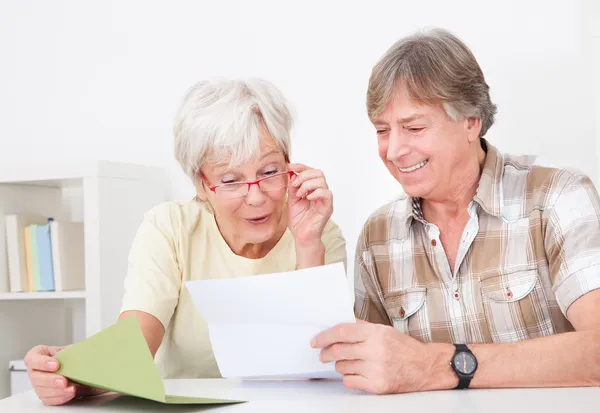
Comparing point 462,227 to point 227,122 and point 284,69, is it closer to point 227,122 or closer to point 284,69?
point 227,122

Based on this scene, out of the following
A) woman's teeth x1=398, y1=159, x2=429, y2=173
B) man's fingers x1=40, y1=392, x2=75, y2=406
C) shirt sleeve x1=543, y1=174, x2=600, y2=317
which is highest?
woman's teeth x1=398, y1=159, x2=429, y2=173

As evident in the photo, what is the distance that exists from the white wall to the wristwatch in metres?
1.53

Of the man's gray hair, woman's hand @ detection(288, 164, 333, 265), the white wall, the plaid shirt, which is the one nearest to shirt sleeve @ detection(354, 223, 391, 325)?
the plaid shirt

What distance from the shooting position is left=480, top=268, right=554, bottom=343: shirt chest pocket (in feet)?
5.49

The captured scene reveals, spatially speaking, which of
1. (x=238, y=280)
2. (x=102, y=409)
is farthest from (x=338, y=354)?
(x=102, y=409)

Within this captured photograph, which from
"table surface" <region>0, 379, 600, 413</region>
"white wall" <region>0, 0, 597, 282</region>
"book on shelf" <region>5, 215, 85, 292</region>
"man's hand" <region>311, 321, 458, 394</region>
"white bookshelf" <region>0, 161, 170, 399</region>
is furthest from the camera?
"book on shelf" <region>5, 215, 85, 292</region>

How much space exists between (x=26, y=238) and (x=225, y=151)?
1.53 metres

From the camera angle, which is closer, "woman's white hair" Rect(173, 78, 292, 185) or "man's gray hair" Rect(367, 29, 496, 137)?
"man's gray hair" Rect(367, 29, 496, 137)

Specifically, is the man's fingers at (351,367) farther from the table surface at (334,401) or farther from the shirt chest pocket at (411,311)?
the shirt chest pocket at (411,311)

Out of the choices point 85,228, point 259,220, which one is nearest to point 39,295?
point 85,228

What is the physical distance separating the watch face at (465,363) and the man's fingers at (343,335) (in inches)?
6.3

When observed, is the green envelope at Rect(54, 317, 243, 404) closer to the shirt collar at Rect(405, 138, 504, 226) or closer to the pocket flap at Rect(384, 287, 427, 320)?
the pocket flap at Rect(384, 287, 427, 320)

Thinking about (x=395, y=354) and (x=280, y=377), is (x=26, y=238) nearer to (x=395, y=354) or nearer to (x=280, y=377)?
(x=280, y=377)

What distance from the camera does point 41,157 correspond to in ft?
11.1
